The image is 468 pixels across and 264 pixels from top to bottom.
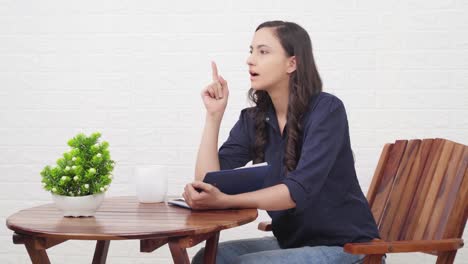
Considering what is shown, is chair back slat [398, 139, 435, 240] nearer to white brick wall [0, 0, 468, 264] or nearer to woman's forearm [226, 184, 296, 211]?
woman's forearm [226, 184, 296, 211]

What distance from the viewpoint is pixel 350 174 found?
2.30m

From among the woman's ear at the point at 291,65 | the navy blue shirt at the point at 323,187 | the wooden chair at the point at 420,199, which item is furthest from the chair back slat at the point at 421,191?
the woman's ear at the point at 291,65

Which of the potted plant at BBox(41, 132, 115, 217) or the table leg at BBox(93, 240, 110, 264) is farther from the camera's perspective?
the table leg at BBox(93, 240, 110, 264)

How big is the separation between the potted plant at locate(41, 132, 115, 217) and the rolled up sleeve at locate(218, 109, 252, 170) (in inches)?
25.7

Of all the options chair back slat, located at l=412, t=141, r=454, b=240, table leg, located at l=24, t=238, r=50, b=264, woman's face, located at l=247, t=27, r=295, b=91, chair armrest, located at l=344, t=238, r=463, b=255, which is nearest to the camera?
table leg, located at l=24, t=238, r=50, b=264

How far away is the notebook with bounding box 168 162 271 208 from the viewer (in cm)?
204

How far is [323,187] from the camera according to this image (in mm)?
2258

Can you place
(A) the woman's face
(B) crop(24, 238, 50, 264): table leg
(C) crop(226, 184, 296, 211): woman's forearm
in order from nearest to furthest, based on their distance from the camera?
(B) crop(24, 238, 50, 264): table leg, (C) crop(226, 184, 296, 211): woman's forearm, (A) the woman's face

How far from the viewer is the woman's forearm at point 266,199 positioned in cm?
205

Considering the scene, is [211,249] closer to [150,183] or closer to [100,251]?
[150,183]

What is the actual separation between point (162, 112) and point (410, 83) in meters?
1.22

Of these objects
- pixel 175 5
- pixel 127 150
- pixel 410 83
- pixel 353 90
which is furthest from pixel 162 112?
pixel 410 83

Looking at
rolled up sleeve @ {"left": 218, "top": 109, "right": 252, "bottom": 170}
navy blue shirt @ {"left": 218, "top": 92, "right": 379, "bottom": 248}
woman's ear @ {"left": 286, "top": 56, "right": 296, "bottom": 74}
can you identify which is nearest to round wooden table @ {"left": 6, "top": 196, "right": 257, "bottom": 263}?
navy blue shirt @ {"left": 218, "top": 92, "right": 379, "bottom": 248}

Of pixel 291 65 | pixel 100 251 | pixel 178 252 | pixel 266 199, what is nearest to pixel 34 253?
pixel 178 252
